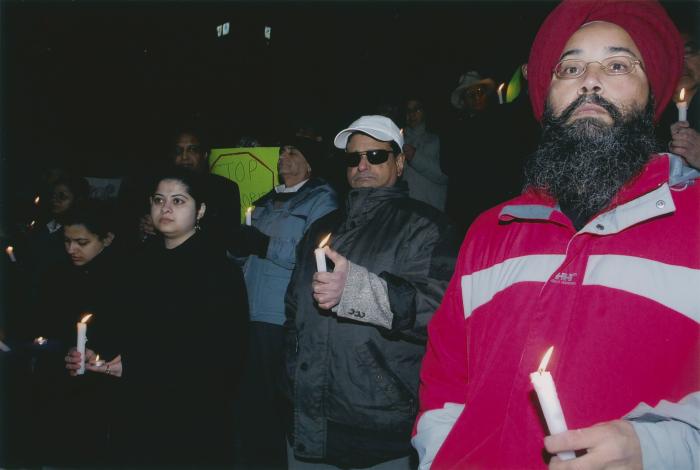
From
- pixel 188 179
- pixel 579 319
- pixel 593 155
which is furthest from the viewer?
pixel 188 179

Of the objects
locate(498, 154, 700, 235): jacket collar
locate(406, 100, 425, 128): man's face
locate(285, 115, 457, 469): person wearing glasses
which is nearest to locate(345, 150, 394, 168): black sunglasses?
locate(285, 115, 457, 469): person wearing glasses

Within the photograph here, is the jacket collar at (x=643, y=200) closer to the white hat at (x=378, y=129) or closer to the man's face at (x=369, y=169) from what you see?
the man's face at (x=369, y=169)

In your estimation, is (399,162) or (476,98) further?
(476,98)

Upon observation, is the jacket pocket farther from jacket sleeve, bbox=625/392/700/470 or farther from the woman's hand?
the woman's hand

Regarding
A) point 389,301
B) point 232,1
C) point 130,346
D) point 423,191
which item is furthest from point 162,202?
point 232,1

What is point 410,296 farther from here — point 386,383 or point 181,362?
point 181,362

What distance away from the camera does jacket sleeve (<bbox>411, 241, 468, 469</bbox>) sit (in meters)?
1.80

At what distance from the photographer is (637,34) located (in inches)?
74.4

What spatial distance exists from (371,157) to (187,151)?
9.68ft

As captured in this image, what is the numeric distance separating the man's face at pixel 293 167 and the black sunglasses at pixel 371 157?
1.44 metres

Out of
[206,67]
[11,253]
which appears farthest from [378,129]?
[206,67]

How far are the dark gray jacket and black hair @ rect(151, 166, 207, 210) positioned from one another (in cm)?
147

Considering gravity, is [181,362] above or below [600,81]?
below

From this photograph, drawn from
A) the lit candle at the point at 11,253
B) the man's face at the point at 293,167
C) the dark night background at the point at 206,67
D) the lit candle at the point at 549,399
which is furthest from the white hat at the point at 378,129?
the dark night background at the point at 206,67
